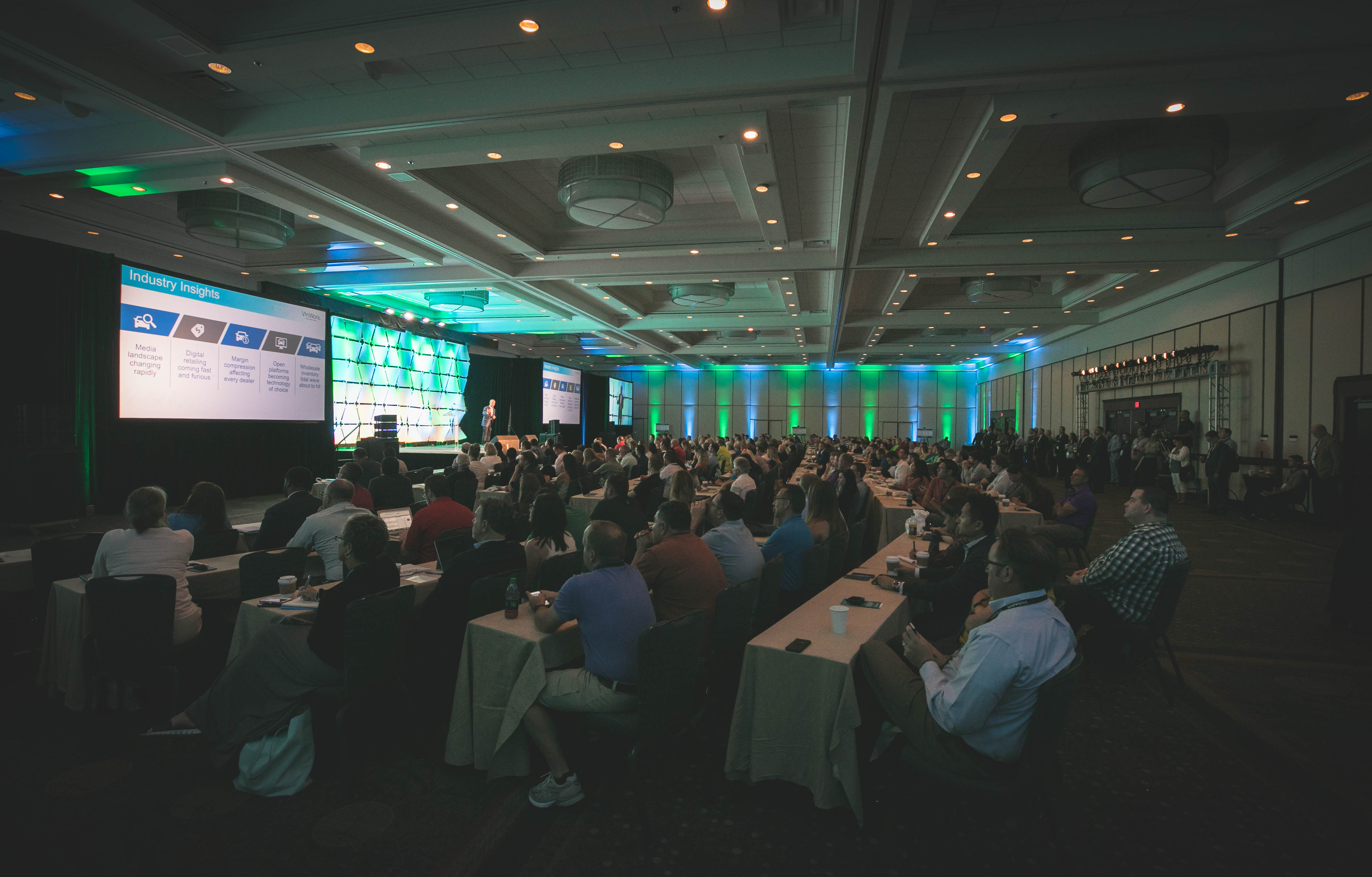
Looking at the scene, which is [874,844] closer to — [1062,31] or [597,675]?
[597,675]

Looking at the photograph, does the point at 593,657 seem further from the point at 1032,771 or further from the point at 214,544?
the point at 214,544

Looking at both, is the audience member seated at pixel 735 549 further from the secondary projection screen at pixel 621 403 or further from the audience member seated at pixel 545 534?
the secondary projection screen at pixel 621 403

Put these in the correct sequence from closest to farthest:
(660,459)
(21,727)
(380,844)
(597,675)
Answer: (380,844) → (597,675) → (21,727) → (660,459)

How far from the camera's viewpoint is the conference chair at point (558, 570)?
3793 mm

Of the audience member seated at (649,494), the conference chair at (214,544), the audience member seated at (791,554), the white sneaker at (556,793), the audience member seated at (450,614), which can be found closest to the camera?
the white sneaker at (556,793)

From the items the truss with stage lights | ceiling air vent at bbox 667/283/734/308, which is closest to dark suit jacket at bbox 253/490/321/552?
ceiling air vent at bbox 667/283/734/308

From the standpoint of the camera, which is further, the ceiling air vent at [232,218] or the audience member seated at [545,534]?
the ceiling air vent at [232,218]

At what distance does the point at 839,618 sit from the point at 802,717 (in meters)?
0.46

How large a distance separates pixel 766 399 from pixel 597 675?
Result: 2883cm

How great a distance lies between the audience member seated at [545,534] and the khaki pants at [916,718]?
195cm

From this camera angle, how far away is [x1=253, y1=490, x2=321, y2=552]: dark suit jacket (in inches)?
191

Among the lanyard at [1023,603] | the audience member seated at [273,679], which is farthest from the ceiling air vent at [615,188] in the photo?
the lanyard at [1023,603]

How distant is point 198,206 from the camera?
8297 millimetres

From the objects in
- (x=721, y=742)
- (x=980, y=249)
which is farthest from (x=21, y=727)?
(x=980, y=249)
